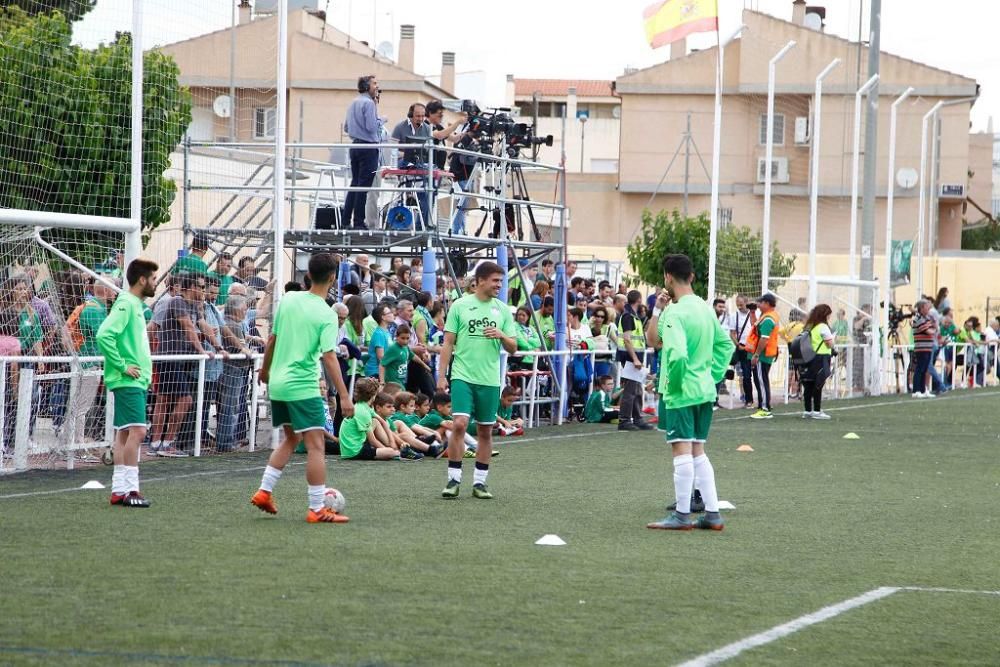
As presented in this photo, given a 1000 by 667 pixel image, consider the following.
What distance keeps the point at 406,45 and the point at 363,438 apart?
5393cm

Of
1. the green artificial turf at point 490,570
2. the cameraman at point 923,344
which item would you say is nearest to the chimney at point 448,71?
the cameraman at point 923,344

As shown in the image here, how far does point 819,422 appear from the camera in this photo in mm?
25328

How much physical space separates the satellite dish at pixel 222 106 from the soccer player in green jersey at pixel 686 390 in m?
10.3

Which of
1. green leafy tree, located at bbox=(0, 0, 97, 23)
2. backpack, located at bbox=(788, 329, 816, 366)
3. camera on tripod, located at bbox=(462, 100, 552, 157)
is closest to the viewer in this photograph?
green leafy tree, located at bbox=(0, 0, 97, 23)

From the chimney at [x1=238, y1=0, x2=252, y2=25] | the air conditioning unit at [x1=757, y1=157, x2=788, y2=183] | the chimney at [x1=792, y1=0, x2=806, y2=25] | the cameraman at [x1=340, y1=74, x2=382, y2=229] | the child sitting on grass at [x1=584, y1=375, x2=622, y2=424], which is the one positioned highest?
the chimney at [x1=792, y1=0, x2=806, y2=25]

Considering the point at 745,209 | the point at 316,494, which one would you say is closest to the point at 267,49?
the point at 316,494

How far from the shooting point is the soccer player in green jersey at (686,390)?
1130 cm

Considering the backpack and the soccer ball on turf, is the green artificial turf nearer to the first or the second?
the soccer ball on turf

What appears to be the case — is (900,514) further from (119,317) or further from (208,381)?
(208,381)

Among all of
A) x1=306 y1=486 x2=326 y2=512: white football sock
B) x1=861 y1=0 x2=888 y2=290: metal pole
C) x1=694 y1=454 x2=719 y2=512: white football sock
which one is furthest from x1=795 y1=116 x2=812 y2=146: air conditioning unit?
x1=306 y1=486 x2=326 y2=512: white football sock

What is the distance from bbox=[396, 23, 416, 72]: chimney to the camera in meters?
68.6

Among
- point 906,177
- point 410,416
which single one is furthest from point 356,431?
point 906,177

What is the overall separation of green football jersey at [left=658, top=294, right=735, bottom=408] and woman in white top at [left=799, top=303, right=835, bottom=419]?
13752 millimetres

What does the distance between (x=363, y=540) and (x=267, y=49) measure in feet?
35.3
